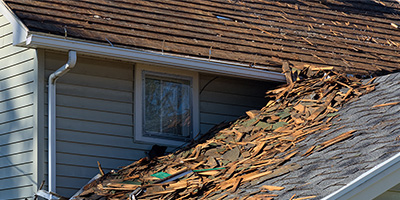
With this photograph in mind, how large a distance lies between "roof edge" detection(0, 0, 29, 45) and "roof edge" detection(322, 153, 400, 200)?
5.10 m

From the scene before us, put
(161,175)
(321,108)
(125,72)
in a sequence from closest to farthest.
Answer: (161,175)
(321,108)
(125,72)

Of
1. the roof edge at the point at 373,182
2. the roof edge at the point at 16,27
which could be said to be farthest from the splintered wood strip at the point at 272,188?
the roof edge at the point at 16,27

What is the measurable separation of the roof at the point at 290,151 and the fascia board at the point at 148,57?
1.35 feet

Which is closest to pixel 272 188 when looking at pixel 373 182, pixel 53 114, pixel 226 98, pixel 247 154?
pixel 373 182

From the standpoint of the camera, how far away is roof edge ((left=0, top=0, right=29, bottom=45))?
9562 mm

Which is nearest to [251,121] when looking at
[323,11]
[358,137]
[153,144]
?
[153,144]

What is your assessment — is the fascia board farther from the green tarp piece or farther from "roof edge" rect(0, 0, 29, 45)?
the green tarp piece

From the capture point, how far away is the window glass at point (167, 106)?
10875 millimetres

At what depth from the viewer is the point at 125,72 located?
10.8m

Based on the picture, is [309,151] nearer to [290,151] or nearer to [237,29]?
[290,151]

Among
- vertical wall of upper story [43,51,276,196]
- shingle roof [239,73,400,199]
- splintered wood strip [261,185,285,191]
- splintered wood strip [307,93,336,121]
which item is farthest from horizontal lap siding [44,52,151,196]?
splintered wood strip [261,185,285,191]

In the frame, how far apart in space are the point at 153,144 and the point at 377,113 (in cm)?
376

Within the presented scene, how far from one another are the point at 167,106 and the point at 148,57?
3.75ft

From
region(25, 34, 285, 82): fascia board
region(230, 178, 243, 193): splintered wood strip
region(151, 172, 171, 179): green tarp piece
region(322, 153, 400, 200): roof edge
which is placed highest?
region(25, 34, 285, 82): fascia board
